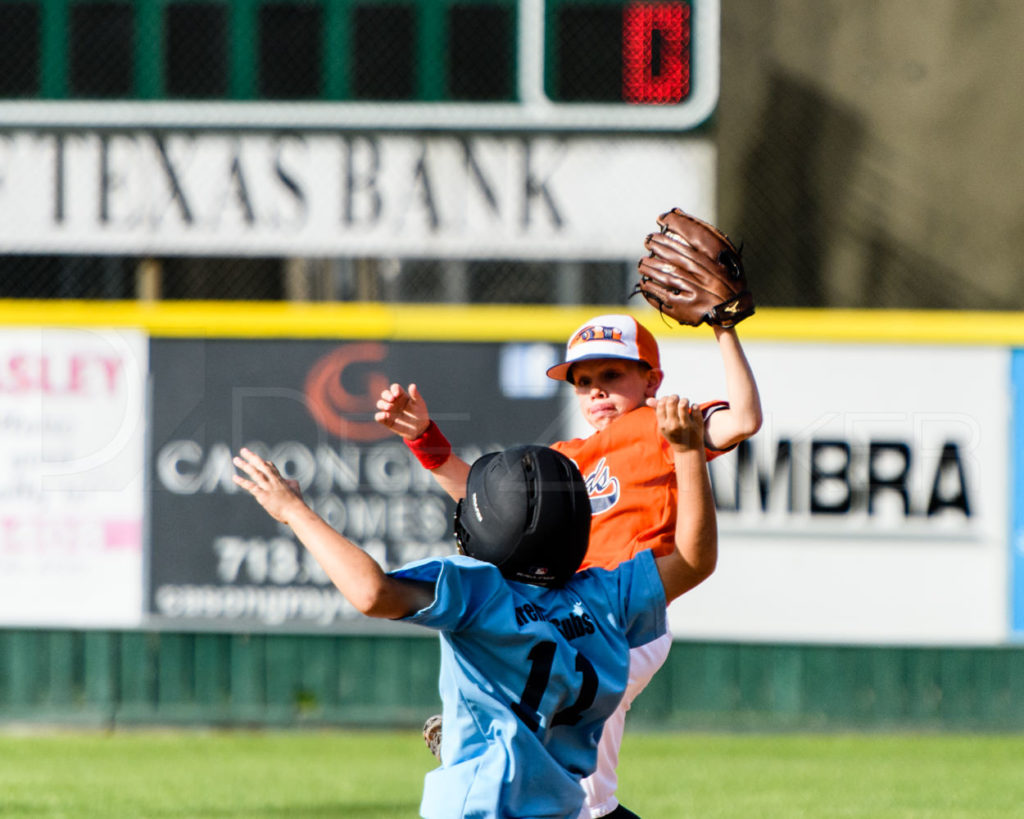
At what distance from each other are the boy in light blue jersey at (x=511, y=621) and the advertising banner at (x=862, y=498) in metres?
4.89

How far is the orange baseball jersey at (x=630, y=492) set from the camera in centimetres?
343

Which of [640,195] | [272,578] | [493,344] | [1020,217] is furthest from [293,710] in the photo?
[1020,217]

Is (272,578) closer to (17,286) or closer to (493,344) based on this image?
(493,344)

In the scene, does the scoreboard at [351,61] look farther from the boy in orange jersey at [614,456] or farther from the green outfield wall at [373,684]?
the boy in orange jersey at [614,456]

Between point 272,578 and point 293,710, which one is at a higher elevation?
point 272,578

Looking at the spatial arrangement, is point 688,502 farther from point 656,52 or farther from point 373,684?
point 656,52

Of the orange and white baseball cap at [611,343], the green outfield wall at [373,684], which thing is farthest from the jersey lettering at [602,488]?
the green outfield wall at [373,684]

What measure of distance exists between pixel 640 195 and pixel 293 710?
3342 millimetres

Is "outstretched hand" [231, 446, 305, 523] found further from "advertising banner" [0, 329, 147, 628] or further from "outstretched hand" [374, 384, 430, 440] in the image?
"advertising banner" [0, 329, 147, 628]

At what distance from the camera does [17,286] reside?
882cm

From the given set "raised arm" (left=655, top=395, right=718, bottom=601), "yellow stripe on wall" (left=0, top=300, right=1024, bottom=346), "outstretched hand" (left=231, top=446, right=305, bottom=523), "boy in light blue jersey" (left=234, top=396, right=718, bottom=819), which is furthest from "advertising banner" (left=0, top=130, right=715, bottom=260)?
"outstretched hand" (left=231, top=446, right=305, bottom=523)

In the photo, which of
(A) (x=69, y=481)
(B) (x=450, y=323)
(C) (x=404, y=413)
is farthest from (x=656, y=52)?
(C) (x=404, y=413)

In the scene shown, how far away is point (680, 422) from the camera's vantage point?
2.56 metres

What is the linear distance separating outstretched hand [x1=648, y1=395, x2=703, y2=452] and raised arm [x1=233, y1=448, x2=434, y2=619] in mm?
489
